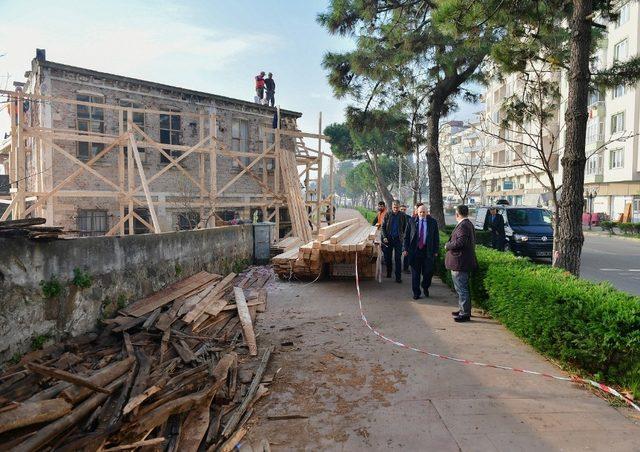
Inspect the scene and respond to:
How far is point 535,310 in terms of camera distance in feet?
17.7

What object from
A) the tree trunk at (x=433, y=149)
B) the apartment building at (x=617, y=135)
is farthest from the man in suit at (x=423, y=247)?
the apartment building at (x=617, y=135)

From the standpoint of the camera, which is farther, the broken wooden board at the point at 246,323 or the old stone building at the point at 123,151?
the old stone building at the point at 123,151

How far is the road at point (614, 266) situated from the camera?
1121cm

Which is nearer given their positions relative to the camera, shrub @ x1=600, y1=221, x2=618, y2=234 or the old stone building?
A: the old stone building

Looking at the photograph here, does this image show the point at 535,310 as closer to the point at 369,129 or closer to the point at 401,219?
the point at 401,219

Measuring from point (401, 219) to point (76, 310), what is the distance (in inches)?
281

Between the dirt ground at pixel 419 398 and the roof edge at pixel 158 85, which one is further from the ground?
the roof edge at pixel 158 85

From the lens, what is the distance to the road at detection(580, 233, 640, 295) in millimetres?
11211

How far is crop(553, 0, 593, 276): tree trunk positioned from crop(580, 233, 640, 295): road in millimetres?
4432

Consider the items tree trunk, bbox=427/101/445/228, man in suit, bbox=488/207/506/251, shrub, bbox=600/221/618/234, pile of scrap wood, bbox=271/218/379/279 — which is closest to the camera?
pile of scrap wood, bbox=271/218/379/279

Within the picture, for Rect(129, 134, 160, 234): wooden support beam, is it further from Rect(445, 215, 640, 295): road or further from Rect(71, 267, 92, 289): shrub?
Rect(445, 215, 640, 295): road

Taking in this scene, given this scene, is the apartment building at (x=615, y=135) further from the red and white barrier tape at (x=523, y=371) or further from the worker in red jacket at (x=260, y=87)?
the red and white barrier tape at (x=523, y=371)

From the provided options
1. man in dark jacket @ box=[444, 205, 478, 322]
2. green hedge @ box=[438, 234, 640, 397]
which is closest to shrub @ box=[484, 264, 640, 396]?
green hedge @ box=[438, 234, 640, 397]

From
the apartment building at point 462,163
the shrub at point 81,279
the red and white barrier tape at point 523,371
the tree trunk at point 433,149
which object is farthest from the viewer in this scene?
the apartment building at point 462,163
